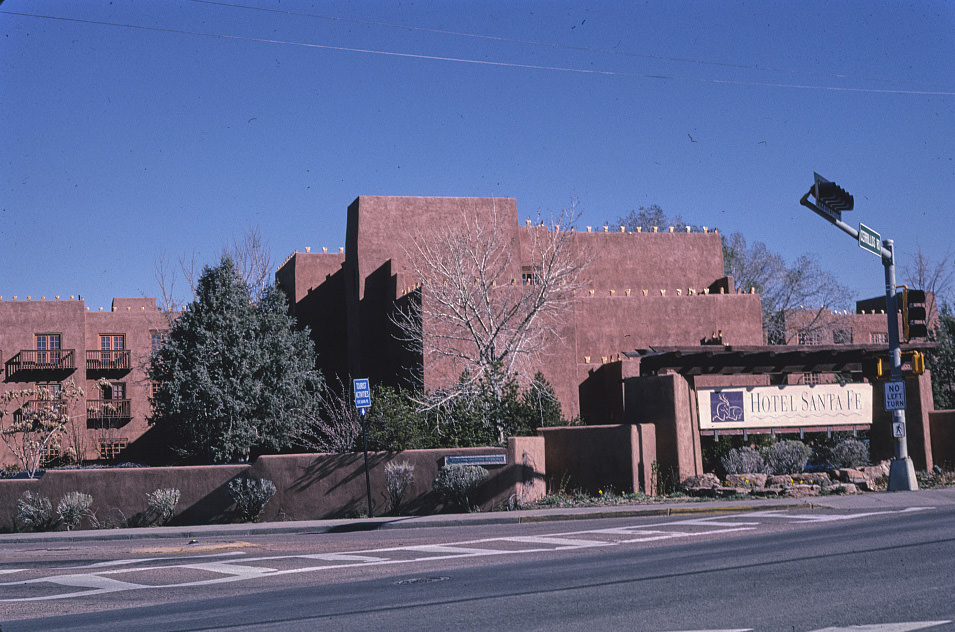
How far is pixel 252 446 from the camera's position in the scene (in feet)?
112

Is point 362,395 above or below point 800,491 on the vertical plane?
above

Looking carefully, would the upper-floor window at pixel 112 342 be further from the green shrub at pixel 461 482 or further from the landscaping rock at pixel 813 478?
the landscaping rock at pixel 813 478

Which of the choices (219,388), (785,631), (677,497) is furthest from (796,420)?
(219,388)

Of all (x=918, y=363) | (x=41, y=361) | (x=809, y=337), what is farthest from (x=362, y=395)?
(x=809, y=337)

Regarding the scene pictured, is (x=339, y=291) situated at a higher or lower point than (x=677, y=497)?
higher

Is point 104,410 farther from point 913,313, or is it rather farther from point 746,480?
point 913,313

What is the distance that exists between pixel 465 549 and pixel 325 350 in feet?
96.8

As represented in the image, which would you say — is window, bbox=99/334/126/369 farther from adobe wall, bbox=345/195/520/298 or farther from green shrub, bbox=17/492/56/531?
green shrub, bbox=17/492/56/531

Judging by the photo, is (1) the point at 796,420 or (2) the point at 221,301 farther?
(2) the point at 221,301

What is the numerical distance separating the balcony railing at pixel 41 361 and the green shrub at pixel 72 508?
24.8m

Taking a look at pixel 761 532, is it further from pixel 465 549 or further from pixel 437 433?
pixel 437 433

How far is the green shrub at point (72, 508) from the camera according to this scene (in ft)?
70.5

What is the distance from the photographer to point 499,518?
65.1 ft

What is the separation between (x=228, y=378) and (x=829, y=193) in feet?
72.6
